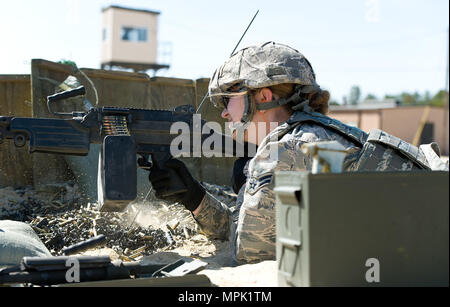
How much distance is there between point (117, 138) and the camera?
10.9 feet

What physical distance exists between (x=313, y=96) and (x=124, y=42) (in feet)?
96.1

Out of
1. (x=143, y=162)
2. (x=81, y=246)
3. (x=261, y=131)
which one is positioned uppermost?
(x=261, y=131)

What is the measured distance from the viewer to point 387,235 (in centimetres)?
178

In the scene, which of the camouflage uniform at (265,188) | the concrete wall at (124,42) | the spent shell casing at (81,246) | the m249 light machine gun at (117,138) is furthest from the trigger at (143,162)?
the concrete wall at (124,42)

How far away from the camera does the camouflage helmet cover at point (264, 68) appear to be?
3340 mm

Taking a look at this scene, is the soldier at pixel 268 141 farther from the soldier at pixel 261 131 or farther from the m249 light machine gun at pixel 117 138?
the m249 light machine gun at pixel 117 138

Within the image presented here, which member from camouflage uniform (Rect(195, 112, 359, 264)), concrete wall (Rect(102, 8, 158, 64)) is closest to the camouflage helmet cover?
camouflage uniform (Rect(195, 112, 359, 264))

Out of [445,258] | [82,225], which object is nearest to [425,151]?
[445,258]

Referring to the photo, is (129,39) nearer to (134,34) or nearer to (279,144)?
(134,34)

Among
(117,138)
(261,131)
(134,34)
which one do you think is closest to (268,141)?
(261,131)

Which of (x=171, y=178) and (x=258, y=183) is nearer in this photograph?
(x=258, y=183)

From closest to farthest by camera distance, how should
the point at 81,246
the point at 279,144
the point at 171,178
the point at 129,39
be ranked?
the point at 81,246, the point at 279,144, the point at 171,178, the point at 129,39
